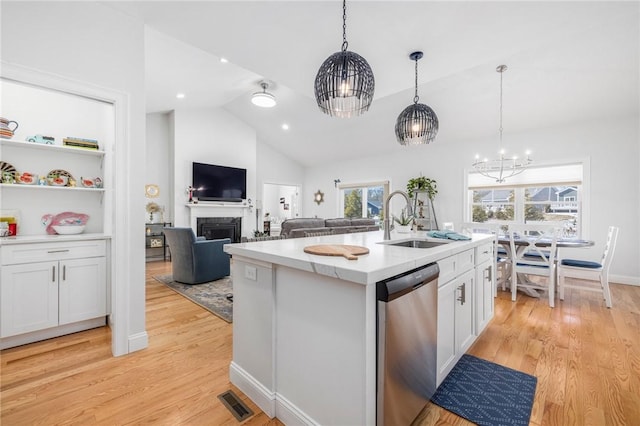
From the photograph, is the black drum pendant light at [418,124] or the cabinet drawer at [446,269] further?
the black drum pendant light at [418,124]

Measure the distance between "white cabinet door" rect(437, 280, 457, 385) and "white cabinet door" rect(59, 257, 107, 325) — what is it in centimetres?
291

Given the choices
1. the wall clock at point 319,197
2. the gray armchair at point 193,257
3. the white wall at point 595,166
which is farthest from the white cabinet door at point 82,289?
the wall clock at point 319,197

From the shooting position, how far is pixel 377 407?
1188mm

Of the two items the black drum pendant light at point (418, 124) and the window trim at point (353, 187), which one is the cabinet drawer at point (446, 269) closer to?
the black drum pendant light at point (418, 124)

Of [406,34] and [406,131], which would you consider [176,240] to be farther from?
[406,34]

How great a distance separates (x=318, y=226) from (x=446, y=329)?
3060 millimetres

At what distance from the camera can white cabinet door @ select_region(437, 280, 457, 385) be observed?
66.1 inches

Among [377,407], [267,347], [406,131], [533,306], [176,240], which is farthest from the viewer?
[176,240]

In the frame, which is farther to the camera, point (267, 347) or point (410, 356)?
point (267, 347)

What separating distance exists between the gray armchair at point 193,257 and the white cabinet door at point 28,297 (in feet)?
5.52

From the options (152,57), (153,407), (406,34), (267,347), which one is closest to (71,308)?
(153,407)

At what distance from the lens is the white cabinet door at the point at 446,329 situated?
1679 millimetres

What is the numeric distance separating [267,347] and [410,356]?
78 cm

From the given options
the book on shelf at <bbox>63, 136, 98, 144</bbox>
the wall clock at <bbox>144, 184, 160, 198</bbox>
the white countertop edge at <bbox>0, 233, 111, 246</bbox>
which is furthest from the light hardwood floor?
the wall clock at <bbox>144, 184, 160, 198</bbox>
